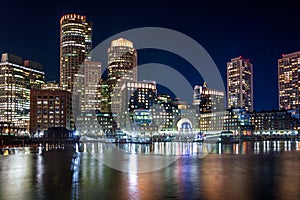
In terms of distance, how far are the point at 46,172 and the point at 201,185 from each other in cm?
1619

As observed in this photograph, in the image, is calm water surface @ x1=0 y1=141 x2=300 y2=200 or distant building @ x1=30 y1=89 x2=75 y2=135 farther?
distant building @ x1=30 y1=89 x2=75 y2=135

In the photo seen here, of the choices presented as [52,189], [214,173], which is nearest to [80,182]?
[52,189]

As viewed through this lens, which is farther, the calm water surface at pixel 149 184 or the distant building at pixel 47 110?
the distant building at pixel 47 110

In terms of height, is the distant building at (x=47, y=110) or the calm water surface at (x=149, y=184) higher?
the distant building at (x=47, y=110)

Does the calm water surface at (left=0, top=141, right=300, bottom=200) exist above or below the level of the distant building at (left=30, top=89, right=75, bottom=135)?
below

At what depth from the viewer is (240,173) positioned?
119 feet

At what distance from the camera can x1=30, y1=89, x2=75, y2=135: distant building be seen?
178125 mm

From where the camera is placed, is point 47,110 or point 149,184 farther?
point 47,110

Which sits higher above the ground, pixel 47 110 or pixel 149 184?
pixel 47 110

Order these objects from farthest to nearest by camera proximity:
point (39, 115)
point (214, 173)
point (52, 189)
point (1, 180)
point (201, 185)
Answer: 1. point (39, 115)
2. point (214, 173)
3. point (1, 180)
4. point (201, 185)
5. point (52, 189)

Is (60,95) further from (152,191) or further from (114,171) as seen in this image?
(152,191)

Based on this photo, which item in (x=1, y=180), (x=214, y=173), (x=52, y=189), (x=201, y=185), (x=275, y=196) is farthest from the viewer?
(x=214, y=173)

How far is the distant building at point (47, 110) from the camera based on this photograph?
178m

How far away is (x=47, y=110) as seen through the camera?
590 feet
